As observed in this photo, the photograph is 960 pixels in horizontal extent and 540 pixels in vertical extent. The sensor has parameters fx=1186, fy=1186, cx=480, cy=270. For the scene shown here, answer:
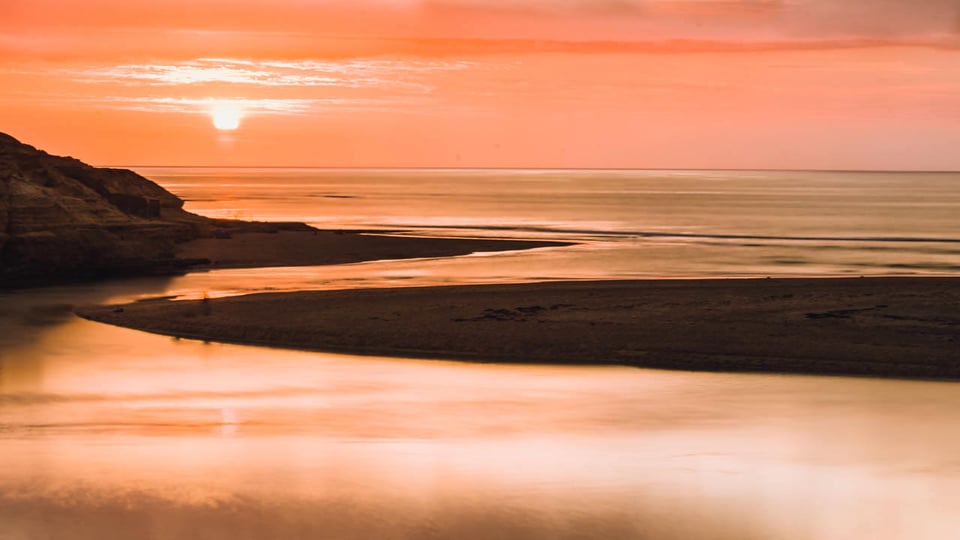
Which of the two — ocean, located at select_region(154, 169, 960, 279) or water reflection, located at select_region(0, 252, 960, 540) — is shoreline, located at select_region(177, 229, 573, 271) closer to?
ocean, located at select_region(154, 169, 960, 279)

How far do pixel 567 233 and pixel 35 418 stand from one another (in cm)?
5038

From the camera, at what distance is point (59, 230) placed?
36125 mm

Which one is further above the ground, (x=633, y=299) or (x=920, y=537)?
(x=633, y=299)

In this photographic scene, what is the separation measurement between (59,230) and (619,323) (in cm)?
1917

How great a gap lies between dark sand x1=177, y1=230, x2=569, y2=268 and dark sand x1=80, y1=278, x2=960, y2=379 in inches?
522

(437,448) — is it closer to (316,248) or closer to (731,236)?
(316,248)

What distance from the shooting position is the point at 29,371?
23469mm

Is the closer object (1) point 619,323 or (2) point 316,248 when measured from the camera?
(1) point 619,323

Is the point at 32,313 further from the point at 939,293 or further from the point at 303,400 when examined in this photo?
the point at 939,293

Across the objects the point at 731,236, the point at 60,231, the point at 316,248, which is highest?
the point at 731,236

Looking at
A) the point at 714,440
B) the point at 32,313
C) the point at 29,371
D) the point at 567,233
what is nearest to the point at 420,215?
the point at 567,233

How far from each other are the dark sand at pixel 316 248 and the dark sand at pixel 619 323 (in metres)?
13.3

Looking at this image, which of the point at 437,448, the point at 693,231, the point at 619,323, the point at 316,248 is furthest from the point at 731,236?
the point at 437,448

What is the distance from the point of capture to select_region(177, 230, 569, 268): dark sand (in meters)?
44.1
